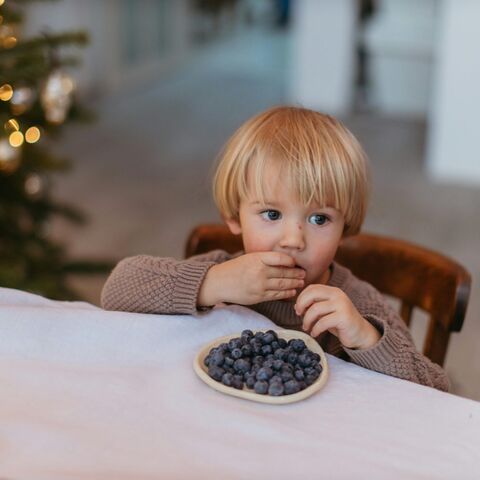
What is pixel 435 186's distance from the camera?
11.7ft

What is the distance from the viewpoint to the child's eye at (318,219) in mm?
853

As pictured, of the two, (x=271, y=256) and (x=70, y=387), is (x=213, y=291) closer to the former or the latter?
(x=271, y=256)

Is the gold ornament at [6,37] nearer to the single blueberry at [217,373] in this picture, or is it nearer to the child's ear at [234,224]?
the child's ear at [234,224]

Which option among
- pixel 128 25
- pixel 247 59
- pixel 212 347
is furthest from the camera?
pixel 247 59

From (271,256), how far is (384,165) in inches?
122

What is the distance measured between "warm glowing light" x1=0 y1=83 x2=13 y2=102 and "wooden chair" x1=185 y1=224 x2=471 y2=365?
0.79 meters

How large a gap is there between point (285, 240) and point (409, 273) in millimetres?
267

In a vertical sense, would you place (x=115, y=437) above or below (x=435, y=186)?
above

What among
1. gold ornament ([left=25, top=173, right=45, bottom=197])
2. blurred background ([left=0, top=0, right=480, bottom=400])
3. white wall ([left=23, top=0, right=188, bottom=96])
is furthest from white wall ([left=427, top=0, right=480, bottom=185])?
gold ornament ([left=25, top=173, right=45, bottom=197])

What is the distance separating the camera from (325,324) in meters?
0.76

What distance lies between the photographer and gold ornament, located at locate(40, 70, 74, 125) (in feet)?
6.05

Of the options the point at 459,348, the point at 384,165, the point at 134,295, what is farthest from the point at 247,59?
the point at 134,295

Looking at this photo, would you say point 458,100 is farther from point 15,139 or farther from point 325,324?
point 325,324

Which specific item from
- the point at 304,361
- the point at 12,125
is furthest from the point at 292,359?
the point at 12,125
